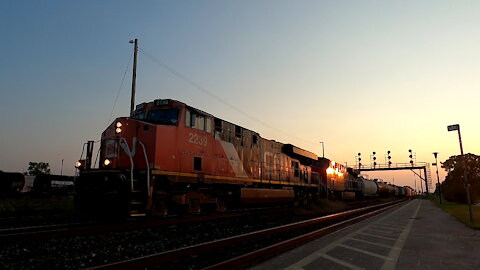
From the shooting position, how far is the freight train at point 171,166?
9.05 metres

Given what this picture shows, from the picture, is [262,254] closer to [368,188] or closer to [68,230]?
[68,230]

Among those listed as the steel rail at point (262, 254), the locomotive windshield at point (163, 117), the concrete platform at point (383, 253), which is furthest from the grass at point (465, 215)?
the locomotive windshield at point (163, 117)

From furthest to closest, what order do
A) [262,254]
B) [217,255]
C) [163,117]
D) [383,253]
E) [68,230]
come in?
[163,117] → [68,230] → [383,253] → [217,255] → [262,254]

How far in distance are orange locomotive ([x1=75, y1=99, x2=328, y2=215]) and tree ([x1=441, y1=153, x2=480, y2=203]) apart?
30215 millimetres

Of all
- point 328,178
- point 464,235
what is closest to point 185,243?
point 464,235

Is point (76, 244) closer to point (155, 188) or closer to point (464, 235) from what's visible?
point (155, 188)

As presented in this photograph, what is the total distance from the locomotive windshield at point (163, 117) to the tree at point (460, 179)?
35.2m

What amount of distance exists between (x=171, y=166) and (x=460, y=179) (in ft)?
138

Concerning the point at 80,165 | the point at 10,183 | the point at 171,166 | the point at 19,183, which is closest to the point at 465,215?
the point at 171,166

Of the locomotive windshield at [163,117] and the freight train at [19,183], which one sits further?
the freight train at [19,183]

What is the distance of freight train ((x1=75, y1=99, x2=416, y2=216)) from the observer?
905cm

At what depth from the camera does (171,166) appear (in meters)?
10.3

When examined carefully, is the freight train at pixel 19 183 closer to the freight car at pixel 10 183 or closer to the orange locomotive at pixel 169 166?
the freight car at pixel 10 183

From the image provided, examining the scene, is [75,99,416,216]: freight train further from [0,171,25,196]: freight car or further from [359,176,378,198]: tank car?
[359,176,378,198]: tank car
